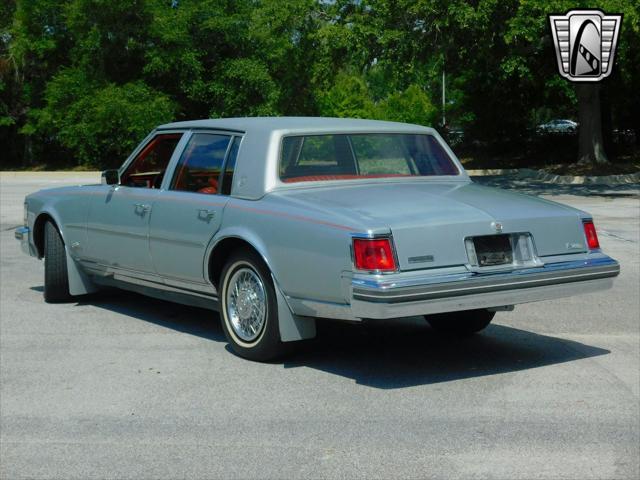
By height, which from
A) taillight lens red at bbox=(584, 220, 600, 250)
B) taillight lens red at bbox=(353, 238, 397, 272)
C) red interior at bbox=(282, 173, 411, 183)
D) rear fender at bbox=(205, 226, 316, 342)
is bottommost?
rear fender at bbox=(205, 226, 316, 342)

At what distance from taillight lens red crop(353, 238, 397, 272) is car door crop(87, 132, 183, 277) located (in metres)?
2.44

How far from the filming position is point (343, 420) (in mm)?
5688

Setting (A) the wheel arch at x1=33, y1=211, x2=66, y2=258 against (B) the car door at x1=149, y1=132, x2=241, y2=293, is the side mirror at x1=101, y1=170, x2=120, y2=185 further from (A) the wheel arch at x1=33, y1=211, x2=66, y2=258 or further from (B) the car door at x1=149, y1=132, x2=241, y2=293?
(A) the wheel arch at x1=33, y1=211, x2=66, y2=258

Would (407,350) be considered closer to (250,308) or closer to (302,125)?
(250,308)

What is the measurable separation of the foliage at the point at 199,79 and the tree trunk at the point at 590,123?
117 cm

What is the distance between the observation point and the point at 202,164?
7.83m

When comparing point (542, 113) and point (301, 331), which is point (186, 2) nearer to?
point (542, 113)

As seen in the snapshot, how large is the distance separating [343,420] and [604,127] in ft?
114

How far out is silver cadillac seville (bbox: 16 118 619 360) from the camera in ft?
20.5

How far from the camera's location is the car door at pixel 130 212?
8164 mm

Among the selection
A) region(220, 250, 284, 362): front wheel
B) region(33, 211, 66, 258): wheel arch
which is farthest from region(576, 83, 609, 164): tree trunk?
region(220, 250, 284, 362): front wheel

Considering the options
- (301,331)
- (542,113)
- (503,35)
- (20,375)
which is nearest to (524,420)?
(301,331)

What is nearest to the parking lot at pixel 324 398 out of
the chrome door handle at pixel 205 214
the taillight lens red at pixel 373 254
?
the taillight lens red at pixel 373 254

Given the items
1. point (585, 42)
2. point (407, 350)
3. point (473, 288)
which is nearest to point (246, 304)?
point (407, 350)
